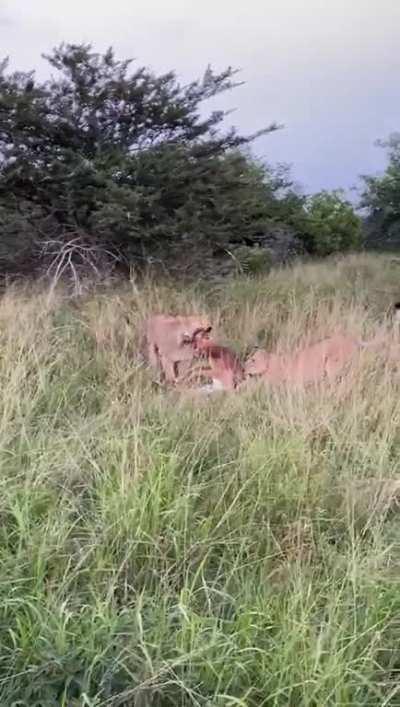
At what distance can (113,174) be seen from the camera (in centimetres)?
596

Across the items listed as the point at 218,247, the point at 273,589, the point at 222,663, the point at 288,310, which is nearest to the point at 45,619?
the point at 222,663

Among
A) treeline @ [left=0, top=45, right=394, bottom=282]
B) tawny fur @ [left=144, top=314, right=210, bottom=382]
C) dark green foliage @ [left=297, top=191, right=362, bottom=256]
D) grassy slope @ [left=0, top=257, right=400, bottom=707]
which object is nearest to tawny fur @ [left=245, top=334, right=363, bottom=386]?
grassy slope @ [left=0, top=257, right=400, bottom=707]

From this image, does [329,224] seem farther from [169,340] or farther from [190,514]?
[190,514]

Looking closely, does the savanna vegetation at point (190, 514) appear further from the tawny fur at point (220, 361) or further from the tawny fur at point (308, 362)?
the tawny fur at point (220, 361)

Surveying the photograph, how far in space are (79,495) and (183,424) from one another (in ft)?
2.13

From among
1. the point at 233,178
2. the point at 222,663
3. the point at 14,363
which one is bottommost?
the point at 222,663

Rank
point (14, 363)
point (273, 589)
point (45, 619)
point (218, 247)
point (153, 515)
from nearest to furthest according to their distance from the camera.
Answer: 1. point (45, 619)
2. point (273, 589)
3. point (153, 515)
4. point (14, 363)
5. point (218, 247)

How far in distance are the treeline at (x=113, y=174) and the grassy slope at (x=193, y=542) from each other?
272 centimetres

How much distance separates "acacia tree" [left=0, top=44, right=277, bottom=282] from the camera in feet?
19.5

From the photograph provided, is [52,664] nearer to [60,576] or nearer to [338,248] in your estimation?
[60,576]

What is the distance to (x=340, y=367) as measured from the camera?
10.9ft

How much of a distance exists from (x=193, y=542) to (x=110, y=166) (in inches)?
185

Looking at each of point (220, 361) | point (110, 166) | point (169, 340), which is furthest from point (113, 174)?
point (220, 361)

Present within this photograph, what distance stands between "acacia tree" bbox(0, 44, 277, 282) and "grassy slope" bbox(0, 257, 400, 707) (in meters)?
2.76
